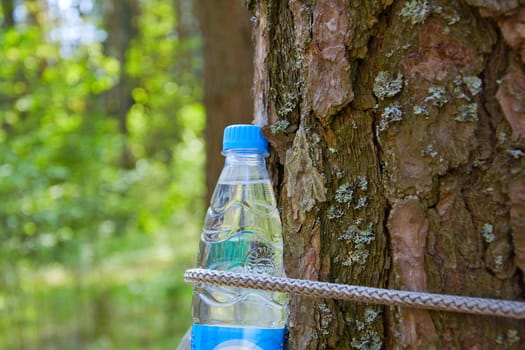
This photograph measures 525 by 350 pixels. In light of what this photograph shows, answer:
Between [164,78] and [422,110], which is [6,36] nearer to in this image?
[422,110]

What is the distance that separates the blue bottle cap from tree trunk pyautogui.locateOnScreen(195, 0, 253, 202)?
6.74 ft

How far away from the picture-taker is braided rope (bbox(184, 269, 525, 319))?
2.00 ft

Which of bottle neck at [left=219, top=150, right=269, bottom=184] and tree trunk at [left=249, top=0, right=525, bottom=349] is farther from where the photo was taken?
bottle neck at [left=219, top=150, right=269, bottom=184]

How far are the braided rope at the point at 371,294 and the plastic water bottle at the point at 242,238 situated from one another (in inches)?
4.7

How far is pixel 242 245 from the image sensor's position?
2.94 ft

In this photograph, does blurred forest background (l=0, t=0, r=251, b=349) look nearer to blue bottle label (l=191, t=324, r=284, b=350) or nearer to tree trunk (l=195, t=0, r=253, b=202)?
tree trunk (l=195, t=0, r=253, b=202)

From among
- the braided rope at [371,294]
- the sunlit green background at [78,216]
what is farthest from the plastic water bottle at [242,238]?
the sunlit green background at [78,216]

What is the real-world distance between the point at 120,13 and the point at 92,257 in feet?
17.4

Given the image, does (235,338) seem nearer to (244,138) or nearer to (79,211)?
(244,138)

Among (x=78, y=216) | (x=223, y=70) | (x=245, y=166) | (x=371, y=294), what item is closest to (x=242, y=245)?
(x=245, y=166)

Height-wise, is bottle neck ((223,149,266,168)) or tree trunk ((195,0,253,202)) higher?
tree trunk ((195,0,253,202))

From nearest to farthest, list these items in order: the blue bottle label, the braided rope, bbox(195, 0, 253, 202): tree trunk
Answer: the braided rope < the blue bottle label < bbox(195, 0, 253, 202): tree trunk

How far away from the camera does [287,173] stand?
81 cm

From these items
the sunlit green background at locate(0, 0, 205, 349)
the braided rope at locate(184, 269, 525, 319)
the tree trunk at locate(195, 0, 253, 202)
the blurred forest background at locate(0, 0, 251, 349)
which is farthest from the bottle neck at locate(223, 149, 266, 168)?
the sunlit green background at locate(0, 0, 205, 349)
